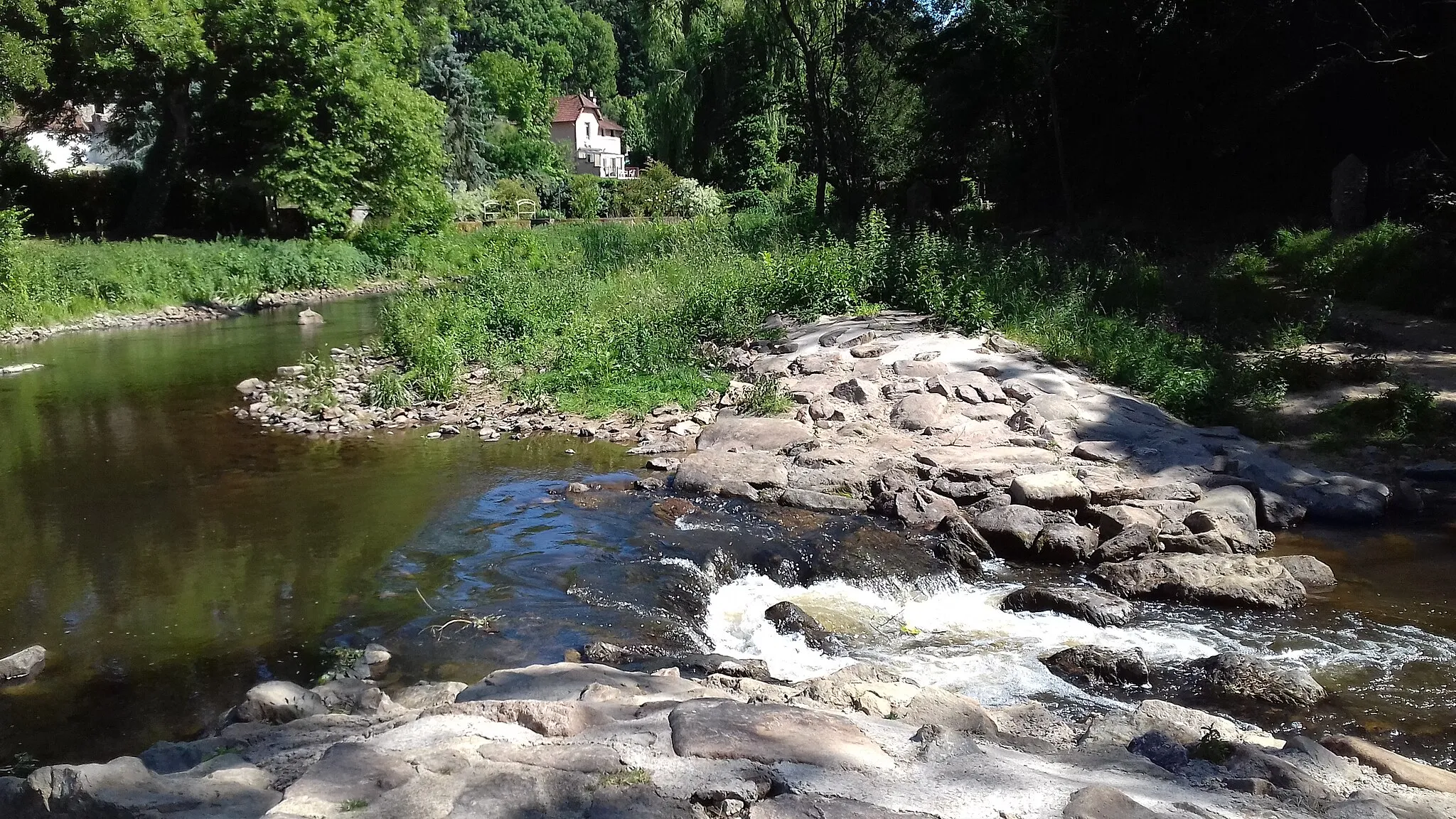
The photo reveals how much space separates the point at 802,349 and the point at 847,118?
17.2 meters

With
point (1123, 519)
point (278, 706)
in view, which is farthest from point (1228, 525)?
point (278, 706)

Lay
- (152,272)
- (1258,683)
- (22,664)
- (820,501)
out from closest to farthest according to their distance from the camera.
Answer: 1. (1258,683)
2. (22,664)
3. (820,501)
4. (152,272)

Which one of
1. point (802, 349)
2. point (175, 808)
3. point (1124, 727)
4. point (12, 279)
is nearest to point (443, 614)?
point (175, 808)

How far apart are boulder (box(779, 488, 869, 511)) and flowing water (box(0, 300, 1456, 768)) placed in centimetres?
Answer: 23

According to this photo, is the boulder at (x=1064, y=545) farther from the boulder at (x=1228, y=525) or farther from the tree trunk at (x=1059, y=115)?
the tree trunk at (x=1059, y=115)

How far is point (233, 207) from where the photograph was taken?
3188 cm

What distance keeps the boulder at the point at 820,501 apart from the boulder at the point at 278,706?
4.58 m

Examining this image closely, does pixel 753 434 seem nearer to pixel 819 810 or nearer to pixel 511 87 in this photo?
pixel 819 810

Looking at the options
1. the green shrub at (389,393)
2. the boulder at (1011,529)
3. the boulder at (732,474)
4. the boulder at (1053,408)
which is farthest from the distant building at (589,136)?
the boulder at (1011,529)

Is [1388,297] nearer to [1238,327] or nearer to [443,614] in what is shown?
[1238,327]

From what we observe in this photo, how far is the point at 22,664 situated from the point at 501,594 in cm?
273

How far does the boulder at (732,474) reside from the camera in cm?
935

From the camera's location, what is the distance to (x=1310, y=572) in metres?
7.29

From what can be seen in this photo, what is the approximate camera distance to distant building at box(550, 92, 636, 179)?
6775 centimetres
